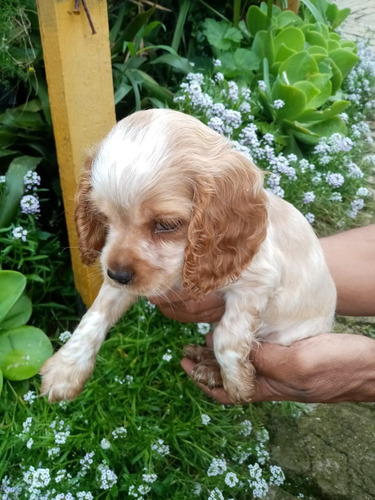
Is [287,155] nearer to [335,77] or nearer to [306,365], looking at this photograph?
[335,77]

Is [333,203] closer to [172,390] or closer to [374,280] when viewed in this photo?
[374,280]

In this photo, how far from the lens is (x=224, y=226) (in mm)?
2004

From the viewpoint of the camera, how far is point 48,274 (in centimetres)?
336

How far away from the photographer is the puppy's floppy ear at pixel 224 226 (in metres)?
1.91

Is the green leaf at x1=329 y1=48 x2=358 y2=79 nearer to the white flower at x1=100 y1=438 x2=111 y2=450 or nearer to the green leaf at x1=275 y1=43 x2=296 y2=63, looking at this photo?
the green leaf at x1=275 y1=43 x2=296 y2=63

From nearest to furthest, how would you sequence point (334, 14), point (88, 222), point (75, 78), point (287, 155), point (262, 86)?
point (88, 222) → point (75, 78) → point (287, 155) → point (262, 86) → point (334, 14)

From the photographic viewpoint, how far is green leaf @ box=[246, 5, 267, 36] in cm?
486

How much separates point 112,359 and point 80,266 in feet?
1.80

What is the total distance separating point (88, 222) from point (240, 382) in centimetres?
85

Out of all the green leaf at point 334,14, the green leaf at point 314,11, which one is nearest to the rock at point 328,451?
the green leaf at point 314,11

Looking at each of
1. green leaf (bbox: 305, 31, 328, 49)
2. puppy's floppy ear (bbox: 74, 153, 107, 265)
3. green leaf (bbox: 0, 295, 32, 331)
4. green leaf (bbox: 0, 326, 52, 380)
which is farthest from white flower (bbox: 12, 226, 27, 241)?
green leaf (bbox: 305, 31, 328, 49)

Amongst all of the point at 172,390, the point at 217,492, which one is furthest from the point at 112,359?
the point at 217,492

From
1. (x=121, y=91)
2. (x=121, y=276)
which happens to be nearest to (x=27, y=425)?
(x=121, y=276)

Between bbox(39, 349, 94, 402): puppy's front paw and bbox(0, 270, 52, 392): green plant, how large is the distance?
56 centimetres
